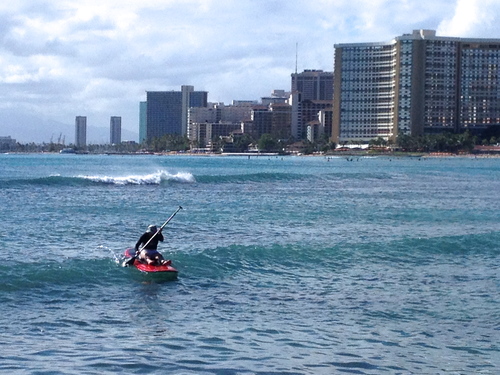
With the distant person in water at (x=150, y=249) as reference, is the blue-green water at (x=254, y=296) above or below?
below

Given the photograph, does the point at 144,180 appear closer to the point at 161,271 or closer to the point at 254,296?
the point at 161,271

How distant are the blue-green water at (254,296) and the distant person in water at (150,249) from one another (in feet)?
1.96

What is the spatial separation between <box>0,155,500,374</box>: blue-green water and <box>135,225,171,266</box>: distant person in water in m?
0.60

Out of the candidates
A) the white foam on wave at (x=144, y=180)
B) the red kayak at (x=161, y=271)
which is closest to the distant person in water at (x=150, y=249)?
the red kayak at (x=161, y=271)

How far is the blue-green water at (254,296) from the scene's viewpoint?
14812 mm

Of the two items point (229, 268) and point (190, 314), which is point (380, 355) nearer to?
point (190, 314)

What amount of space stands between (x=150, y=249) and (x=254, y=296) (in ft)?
14.5

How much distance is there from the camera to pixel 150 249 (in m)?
23.6

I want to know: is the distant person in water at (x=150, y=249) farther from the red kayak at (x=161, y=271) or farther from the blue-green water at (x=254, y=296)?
the blue-green water at (x=254, y=296)

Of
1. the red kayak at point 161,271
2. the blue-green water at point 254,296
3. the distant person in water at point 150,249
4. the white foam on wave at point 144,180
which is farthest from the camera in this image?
the white foam on wave at point 144,180

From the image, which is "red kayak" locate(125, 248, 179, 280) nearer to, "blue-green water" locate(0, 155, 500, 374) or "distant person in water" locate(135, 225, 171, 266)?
"distant person in water" locate(135, 225, 171, 266)

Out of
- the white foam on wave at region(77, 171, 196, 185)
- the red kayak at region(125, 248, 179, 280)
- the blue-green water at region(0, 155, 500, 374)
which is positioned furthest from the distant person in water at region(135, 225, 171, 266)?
the white foam on wave at region(77, 171, 196, 185)

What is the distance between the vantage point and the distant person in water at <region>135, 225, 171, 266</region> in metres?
22.7

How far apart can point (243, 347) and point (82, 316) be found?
3.96 meters
